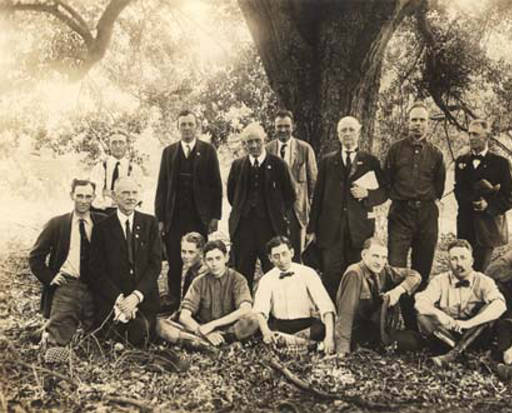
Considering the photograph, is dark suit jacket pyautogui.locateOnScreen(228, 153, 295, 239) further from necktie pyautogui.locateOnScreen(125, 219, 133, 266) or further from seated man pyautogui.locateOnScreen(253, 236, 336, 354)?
necktie pyautogui.locateOnScreen(125, 219, 133, 266)

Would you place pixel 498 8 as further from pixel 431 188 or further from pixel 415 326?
pixel 415 326

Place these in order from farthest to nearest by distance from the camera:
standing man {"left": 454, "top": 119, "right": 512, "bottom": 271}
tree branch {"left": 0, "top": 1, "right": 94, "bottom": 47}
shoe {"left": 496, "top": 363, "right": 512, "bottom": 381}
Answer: tree branch {"left": 0, "top": 1, "right": 94, "bottom": 47}
standing man {"left": 454, "top": 119, "right": 512, "bottom": 271}
shoe {"left": 496, "top": 363, "right": 512, "bottom": 381}

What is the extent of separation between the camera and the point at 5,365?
371cm

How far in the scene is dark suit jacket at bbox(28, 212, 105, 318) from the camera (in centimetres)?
382

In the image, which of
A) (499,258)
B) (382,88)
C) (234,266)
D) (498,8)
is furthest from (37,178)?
(498,8)

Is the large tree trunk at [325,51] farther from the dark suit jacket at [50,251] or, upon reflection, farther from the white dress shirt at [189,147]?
the dark suit jacket at [50,251]

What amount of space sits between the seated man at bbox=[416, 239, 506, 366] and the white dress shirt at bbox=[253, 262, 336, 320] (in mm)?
662

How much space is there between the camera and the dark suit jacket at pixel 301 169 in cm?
425

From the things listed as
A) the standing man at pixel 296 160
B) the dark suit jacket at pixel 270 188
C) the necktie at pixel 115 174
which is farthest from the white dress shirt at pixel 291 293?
the necktie at pixel 115 174

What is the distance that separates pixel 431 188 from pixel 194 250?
68.2 inches

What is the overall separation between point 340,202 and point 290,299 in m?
0.77

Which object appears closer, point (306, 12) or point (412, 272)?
point (412, 272)

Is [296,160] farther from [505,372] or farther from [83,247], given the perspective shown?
[505,372]

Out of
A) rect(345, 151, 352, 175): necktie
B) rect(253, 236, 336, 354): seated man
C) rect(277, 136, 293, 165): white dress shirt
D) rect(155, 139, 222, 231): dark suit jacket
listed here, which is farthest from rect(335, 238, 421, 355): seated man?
rect(155, 139, 222, 231): dark suit jacket
